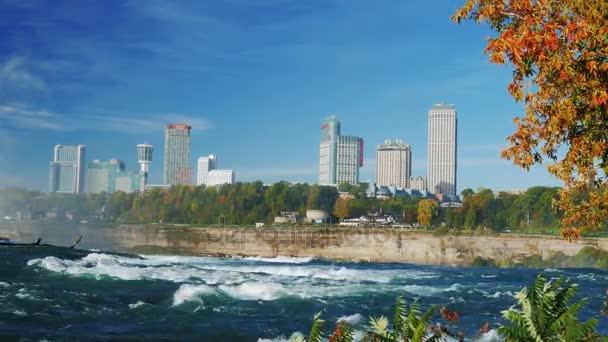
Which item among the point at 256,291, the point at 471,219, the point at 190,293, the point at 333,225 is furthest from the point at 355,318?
the point at 471,219

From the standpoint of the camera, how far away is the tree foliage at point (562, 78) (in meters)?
9.05

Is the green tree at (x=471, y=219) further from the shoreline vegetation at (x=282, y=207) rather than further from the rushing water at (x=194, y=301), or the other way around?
the rushing water at (x=194, y=301)

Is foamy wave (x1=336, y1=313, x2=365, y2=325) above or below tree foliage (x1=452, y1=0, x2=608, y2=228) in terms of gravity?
below

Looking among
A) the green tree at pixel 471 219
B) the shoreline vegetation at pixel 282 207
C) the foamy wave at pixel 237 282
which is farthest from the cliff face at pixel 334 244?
the foamy wave at pixel 237 282

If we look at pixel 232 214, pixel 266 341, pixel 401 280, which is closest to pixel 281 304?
pixel 266 341

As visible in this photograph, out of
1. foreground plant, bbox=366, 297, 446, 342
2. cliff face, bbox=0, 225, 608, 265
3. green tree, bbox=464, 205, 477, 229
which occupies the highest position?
green tree, bbox=464, 205, 477, 229

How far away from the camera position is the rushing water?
22.1 m

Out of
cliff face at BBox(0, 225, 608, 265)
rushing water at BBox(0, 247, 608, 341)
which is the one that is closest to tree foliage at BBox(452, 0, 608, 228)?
rushing water at BBox(0, 247, 608, 341)

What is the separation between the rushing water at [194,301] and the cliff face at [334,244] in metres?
43.8

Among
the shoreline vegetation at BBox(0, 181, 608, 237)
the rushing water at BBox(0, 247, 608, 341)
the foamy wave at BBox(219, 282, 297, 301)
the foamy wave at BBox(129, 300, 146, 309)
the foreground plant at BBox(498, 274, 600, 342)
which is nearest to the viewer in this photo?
the foreground plant at BBox(498, 274, 600, 342)

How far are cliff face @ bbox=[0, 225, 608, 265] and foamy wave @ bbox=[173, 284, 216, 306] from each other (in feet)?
204

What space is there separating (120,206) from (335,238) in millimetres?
94219

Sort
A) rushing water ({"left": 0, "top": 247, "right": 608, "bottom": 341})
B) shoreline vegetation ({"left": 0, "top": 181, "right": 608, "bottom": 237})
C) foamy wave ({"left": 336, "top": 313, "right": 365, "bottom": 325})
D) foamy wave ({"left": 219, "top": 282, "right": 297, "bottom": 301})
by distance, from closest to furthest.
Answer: rushing water ({"left": 0, "top": 247, "right": 608, "bottom": 341}) < foamy wave ({"left": 336, "top": 313, "right": 365, "bottom": 325}) < foamy wave ({"left": 219, "top": 282, "right": 297, "bottom": 301}) < shoreline vegetation ({"left": 0, "top": 181, "right": 608, "bottom": 237})

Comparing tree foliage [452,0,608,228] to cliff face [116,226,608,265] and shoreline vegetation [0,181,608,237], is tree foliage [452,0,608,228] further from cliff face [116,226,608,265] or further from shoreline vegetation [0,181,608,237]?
shoreline vegetation [0,181,608,237]
